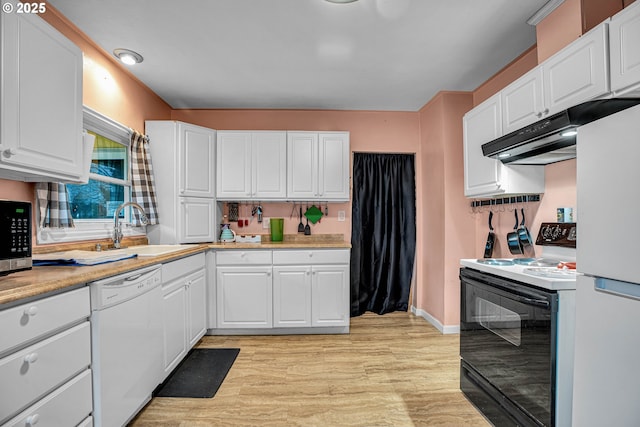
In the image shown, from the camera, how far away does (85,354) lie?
1.43 metres

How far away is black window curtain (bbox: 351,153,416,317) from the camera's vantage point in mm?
3891

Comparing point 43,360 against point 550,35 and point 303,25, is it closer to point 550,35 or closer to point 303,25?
point 303,25

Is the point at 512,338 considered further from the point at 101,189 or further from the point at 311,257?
the point at 101,189

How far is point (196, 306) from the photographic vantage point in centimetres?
283

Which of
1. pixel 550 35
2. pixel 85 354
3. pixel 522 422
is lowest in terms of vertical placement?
pixel 522 422

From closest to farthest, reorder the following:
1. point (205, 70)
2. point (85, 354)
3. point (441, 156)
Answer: point (85, 354) → point (205, 70) → point (441, 156)

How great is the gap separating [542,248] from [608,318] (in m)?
1.18

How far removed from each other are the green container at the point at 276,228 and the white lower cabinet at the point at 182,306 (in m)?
0.89

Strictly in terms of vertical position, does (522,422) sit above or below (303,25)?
below

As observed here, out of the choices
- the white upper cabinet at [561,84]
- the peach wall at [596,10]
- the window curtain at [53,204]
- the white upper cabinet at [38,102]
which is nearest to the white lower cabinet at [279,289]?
the window curtain at [53,204]

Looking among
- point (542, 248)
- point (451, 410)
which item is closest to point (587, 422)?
point (451, 410)

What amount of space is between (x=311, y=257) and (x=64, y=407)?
215 centimetres

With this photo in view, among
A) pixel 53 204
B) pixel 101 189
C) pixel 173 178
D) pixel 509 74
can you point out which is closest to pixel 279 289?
pixel 173 178

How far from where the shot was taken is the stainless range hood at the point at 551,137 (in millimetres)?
1352
